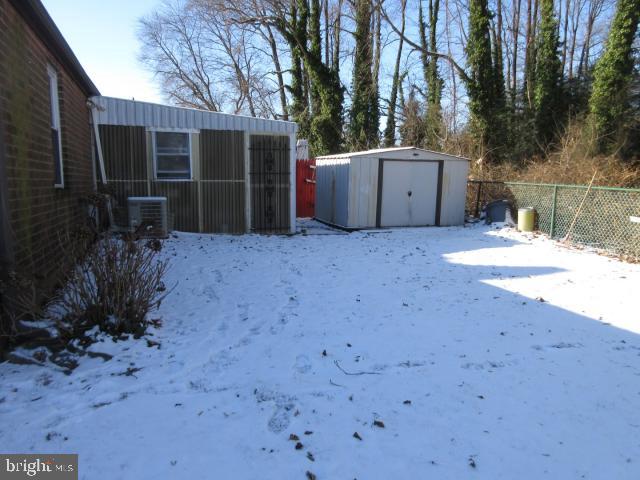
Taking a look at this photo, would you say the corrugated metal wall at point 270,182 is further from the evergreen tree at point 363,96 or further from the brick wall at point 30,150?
the evergreen tree at point 363,96

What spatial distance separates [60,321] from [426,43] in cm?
2618

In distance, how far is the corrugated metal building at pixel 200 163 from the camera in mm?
9773

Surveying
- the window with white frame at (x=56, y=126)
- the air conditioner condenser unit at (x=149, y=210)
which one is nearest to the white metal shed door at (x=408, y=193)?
the air conditioner condenser unit at (x=149, y=210)

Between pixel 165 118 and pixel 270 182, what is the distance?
9.02ft

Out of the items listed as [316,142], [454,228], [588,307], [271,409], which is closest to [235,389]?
[271,409]

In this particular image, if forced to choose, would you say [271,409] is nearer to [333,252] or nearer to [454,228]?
[333,252]

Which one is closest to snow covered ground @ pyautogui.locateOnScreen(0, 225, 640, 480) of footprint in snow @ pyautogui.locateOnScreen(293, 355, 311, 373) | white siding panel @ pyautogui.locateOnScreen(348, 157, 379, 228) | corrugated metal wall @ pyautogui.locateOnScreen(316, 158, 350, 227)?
footprint in snow @ pyautogui.locateOnScreen(293, 355, 311, 373)

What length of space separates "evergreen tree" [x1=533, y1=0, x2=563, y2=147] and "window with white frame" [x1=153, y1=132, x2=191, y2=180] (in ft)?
55.5

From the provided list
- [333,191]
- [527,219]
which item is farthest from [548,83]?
[333,191]

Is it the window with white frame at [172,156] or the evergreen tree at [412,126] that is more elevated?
the evergreen tree at [412,126]

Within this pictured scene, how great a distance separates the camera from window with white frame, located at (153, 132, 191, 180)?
396 inches

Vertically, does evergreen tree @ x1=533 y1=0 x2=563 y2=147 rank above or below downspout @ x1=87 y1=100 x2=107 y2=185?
above
